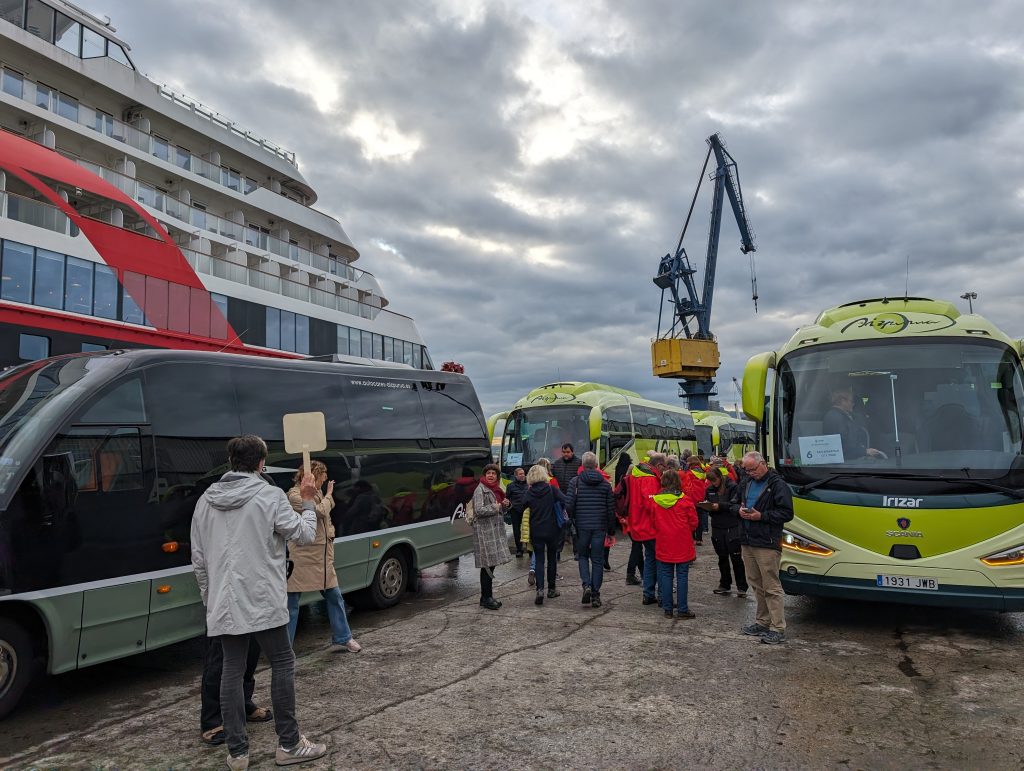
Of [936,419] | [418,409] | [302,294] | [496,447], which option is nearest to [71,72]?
[302,294]

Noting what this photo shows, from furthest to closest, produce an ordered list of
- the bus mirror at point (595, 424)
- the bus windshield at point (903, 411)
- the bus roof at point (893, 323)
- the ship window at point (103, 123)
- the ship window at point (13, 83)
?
the ship window at point (103, 123)
the ship window at point (13, 83)
the bus mirror at point (595, 424)
the bus roof at point (893, 323)
the bus windshield at point (903, 411)

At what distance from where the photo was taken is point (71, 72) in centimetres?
2252

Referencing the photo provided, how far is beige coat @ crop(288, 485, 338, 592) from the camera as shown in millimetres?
5438

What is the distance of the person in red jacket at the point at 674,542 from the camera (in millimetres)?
7148

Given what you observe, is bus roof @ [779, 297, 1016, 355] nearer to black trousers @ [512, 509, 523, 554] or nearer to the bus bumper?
the bus bumper

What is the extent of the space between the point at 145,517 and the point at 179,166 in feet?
79.5

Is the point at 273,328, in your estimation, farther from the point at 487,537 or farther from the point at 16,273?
the point at 487,537

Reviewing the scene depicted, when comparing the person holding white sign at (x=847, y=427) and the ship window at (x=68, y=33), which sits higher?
the ship window at (x=68, y=33)

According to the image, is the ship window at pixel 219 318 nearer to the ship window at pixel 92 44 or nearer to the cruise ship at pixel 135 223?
the cruise ship at pixel 135 223

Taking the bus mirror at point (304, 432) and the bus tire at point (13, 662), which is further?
the bus mirror at point (304, 432)

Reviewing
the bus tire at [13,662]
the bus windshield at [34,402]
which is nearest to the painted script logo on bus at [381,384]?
the bus windshield at [34,402]

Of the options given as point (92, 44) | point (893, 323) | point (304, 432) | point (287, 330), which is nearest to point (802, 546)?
point (893, 323)

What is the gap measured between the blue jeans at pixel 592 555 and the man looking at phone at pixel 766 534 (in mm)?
1996

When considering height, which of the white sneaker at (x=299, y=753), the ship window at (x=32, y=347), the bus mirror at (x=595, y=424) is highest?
the ship window at (x=32, y=347)
